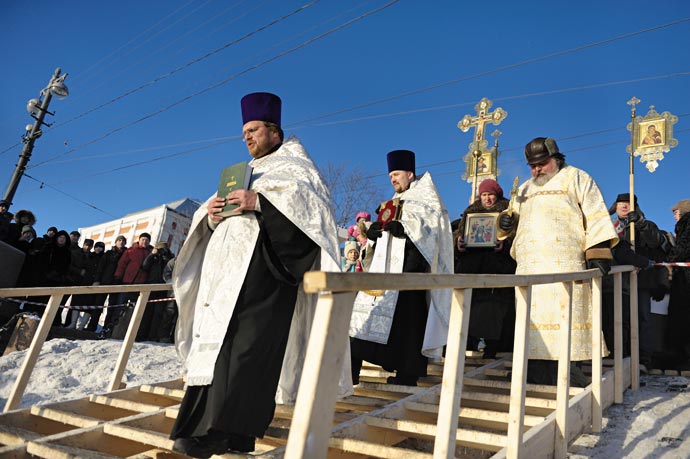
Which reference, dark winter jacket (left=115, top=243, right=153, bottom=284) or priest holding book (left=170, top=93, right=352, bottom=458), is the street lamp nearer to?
dark winter jacket (left=115, top=243, right=153, bottom=284)

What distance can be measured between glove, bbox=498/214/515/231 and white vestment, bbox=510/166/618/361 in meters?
0.15

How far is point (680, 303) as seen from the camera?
584 cm

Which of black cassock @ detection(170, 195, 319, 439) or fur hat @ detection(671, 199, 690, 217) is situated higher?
fur hat @ detection(671, 199, 690, 217)

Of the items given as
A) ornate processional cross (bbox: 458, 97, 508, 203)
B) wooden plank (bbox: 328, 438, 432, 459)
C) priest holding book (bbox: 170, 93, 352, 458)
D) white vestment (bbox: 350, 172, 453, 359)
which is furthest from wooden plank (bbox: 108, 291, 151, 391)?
ornate processional cross (bbox: 458, 97, 508, 203)

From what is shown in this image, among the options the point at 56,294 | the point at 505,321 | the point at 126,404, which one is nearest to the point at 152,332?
the point at 56,294

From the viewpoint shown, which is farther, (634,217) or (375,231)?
(634,217)

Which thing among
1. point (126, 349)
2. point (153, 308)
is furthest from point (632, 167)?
point (153, 308)

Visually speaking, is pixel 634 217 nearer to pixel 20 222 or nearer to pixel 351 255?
pixel 351 255

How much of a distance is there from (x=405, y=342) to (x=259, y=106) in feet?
8.33

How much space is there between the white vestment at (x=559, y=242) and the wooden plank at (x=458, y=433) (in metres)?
1.50

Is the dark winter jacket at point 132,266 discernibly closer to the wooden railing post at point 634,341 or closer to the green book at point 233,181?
the green book at point 233,181

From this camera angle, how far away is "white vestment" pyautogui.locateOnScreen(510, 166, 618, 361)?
166 inches

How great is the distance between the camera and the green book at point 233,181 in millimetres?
3139

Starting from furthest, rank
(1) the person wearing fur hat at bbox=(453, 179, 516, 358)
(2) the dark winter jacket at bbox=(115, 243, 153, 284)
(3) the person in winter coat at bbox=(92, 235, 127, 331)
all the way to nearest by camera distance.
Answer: (3) the person in winter coat at bbox=(92, 235, 127, 331), (2) the dark winter jacket at bbox=(115, 243, 153, 284), (1) the person wearing fur hat at bbox=(453, 179, 516, 358)
